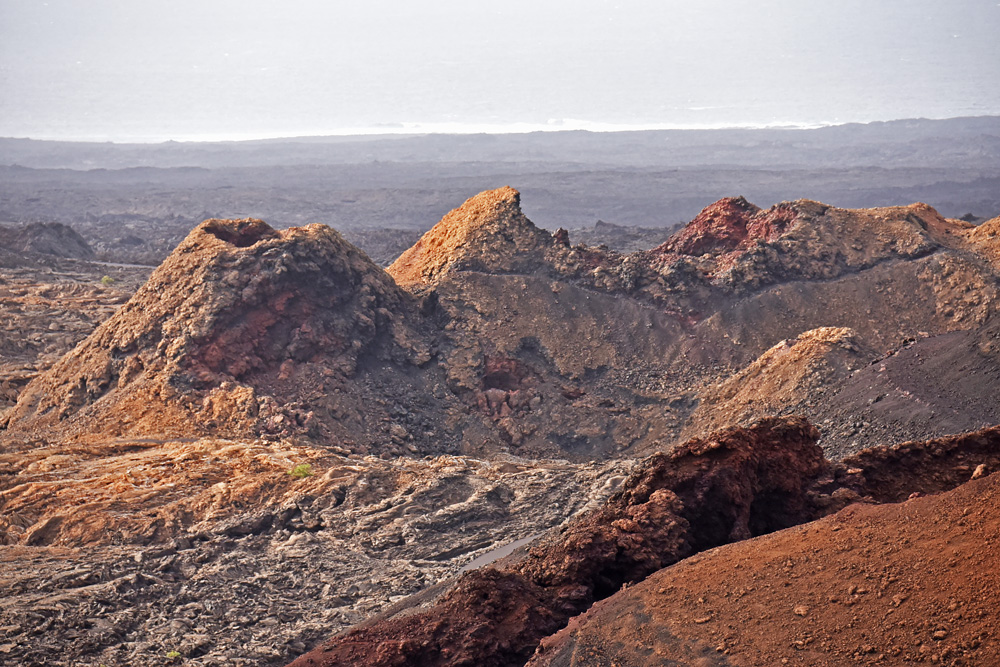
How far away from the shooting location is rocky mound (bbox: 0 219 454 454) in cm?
1853

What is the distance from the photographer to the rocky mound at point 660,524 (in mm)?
8406

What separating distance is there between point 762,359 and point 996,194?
203ft

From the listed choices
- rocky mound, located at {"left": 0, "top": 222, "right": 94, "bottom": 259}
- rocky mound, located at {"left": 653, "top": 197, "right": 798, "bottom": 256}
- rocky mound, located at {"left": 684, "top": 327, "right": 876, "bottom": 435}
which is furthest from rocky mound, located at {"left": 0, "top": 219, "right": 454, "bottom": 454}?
rocky mound, located at {"left": 0, "top": 222, "right": 94, "bottom": 259}

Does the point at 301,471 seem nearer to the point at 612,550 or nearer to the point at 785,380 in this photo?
the point at 612,550

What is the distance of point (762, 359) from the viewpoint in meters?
20.0

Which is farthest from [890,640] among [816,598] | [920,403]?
[920,403]

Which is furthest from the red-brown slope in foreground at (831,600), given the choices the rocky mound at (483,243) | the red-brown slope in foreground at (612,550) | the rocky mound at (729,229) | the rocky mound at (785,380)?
the rocky mound at (729,229)

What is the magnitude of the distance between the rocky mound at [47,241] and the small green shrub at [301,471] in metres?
35.7

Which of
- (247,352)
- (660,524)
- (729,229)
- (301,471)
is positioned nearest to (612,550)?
(660,524)

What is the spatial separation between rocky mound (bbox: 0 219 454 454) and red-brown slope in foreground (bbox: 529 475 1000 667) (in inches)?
444

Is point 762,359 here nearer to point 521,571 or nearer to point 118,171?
point 521,571

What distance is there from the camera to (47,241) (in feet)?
161

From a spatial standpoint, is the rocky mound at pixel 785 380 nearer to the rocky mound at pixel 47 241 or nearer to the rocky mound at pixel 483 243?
the rocky mound at pixel 483 243

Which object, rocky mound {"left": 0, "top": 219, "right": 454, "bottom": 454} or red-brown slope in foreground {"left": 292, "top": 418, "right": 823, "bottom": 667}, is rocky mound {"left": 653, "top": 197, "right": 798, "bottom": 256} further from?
red-brown slope in foreground {"left": 292, "top": 418, "right": 823, "bottom": 667}
